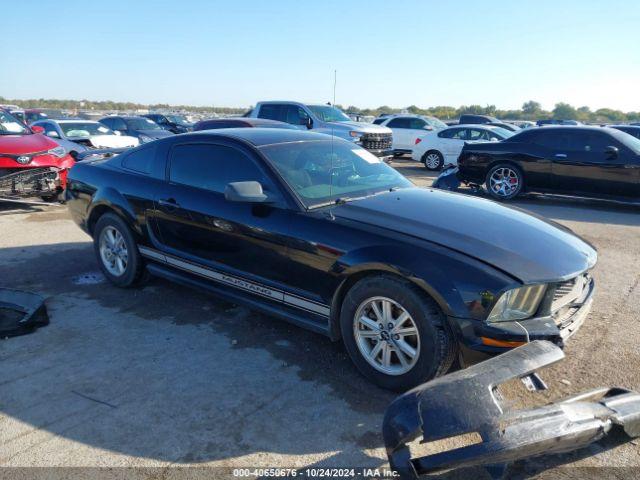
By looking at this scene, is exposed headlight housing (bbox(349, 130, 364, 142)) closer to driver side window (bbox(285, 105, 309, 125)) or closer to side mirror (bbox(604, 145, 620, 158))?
driver side window (bbox(285, 105, 309, 125))

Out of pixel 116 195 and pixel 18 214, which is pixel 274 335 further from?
pixel 18 214

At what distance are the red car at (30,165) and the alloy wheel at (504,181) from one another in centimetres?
799

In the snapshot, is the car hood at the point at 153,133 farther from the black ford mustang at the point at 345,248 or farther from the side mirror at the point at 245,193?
the side mirror at the point at 245,193

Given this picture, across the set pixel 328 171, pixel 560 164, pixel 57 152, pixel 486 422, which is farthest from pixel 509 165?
pixel 486 422

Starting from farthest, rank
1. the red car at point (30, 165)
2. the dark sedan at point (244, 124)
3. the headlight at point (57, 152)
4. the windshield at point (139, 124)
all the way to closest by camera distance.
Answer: the windshield at point (139, 124) < the dark sedan at point (244, 124) < the headlight at point (57, 152) < the red car at point (30, 165)

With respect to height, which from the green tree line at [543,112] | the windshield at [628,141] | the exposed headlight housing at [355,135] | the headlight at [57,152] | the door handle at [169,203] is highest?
the door handle at [169,203]

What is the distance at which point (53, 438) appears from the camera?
9.28ft

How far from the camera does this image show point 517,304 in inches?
117

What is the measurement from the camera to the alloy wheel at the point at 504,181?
10320 millimetres

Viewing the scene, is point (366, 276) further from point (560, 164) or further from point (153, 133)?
point (153, 133)

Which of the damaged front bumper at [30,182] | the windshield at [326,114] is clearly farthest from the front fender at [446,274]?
the windshield at [326,114]

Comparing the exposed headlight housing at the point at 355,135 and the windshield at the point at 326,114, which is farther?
the windshield at the point at 326,114

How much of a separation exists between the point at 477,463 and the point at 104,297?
3.83 metres

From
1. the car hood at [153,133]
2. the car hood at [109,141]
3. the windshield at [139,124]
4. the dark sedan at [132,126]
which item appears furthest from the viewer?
the windshield at [139,124]
